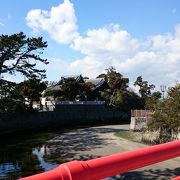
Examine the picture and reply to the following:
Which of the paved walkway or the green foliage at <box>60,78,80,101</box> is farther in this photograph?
the green foliage at <box>60,78,80,101</box>

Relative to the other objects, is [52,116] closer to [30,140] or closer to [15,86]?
[15,86]

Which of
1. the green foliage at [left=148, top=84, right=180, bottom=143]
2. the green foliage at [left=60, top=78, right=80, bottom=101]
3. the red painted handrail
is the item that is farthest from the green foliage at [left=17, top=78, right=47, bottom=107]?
the red painted handrail

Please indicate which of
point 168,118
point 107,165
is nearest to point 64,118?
point 168,118

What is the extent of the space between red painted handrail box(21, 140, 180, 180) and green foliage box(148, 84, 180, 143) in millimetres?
22878

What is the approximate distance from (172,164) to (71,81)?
3534 cm

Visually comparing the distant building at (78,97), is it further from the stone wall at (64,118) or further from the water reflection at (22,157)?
the water reflection at (22,157)

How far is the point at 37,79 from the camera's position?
41.9 metres

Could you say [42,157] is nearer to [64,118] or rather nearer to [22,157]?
[22,157]

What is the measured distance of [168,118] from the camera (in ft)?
83.0

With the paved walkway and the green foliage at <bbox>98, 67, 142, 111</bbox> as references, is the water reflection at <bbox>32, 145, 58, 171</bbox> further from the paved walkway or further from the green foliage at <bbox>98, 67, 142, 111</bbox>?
the green foliage at <bbox>98, 67, 142, 111</bbox>

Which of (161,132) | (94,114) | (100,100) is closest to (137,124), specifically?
(161,132)

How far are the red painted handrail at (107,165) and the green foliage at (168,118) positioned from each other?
75.1ft

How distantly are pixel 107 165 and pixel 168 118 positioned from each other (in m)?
23.9

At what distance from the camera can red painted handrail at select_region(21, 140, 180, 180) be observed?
172cm
